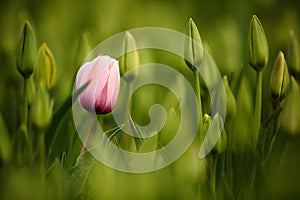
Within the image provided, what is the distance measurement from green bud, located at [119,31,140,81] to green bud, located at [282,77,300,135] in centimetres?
21

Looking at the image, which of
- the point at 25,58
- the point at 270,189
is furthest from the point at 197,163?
the point at 25,58

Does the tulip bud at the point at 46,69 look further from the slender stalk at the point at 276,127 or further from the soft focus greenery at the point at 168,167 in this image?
the slender stalk at the point at 276,127

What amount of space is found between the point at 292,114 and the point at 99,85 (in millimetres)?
248

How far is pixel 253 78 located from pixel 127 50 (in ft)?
1.20

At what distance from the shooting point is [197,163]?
2.81 ft

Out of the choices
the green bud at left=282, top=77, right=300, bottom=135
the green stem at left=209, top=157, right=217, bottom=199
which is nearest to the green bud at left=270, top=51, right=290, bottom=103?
the green bud at left=282, top=77, right=300, bottom=135

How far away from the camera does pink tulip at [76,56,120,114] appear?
0.89 meters

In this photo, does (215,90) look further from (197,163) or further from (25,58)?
(25,58)

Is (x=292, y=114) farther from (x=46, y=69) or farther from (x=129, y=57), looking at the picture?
(x=46, y=69)

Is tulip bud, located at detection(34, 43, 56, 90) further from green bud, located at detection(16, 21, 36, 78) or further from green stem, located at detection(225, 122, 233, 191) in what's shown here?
green stem, located at detection(225, 122, 233, 191)

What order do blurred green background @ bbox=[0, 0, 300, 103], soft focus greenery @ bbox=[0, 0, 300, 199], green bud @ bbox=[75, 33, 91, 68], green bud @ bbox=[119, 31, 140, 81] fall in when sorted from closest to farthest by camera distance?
1. soft focus greenery @ bbox=[0, 0, 300, 199]
2. green bud @ bbox=[119, 31, 140, 81]
3. green bud @ bbox=[75, 33, 91, 68]
4. blurred green background @ bbox=[0, 0, 300, 103]

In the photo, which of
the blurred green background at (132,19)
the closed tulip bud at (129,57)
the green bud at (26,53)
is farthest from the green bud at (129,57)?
the blurred green background at (132,19)

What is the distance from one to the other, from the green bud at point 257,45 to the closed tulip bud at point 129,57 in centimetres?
15

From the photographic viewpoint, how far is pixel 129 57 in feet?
3.14
